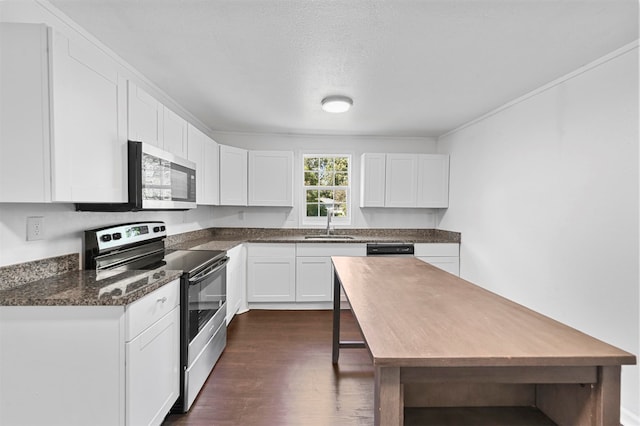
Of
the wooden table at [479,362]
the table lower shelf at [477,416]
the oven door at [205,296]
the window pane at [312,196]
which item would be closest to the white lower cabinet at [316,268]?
the window pane at [312,196]

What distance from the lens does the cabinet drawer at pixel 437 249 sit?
3801 millimetres

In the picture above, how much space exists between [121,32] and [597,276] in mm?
3490

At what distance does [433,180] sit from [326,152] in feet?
5.22

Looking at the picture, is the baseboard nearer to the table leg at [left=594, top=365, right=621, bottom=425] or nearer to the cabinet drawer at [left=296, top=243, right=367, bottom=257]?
the table leg at [left=594, top=365, right=621, bottom=425]

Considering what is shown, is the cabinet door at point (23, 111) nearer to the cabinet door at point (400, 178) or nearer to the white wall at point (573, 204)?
the white wall at point (573, 204)

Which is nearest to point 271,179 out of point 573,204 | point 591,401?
point 573,204

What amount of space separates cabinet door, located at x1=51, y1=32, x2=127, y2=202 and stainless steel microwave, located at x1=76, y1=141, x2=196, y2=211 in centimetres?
6

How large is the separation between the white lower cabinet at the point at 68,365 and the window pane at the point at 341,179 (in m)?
3.37

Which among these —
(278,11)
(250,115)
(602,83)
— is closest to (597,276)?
(602,83)

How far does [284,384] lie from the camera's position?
216 cm

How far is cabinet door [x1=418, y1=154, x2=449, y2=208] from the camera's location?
4.10 meters

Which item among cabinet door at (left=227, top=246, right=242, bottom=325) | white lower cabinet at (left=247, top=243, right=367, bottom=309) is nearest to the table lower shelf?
cabinet door at (left=227, top=246, right=242, bottom=325)

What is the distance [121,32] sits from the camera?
1.78m

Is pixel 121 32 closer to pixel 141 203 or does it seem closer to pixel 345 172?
pixel 141 203
